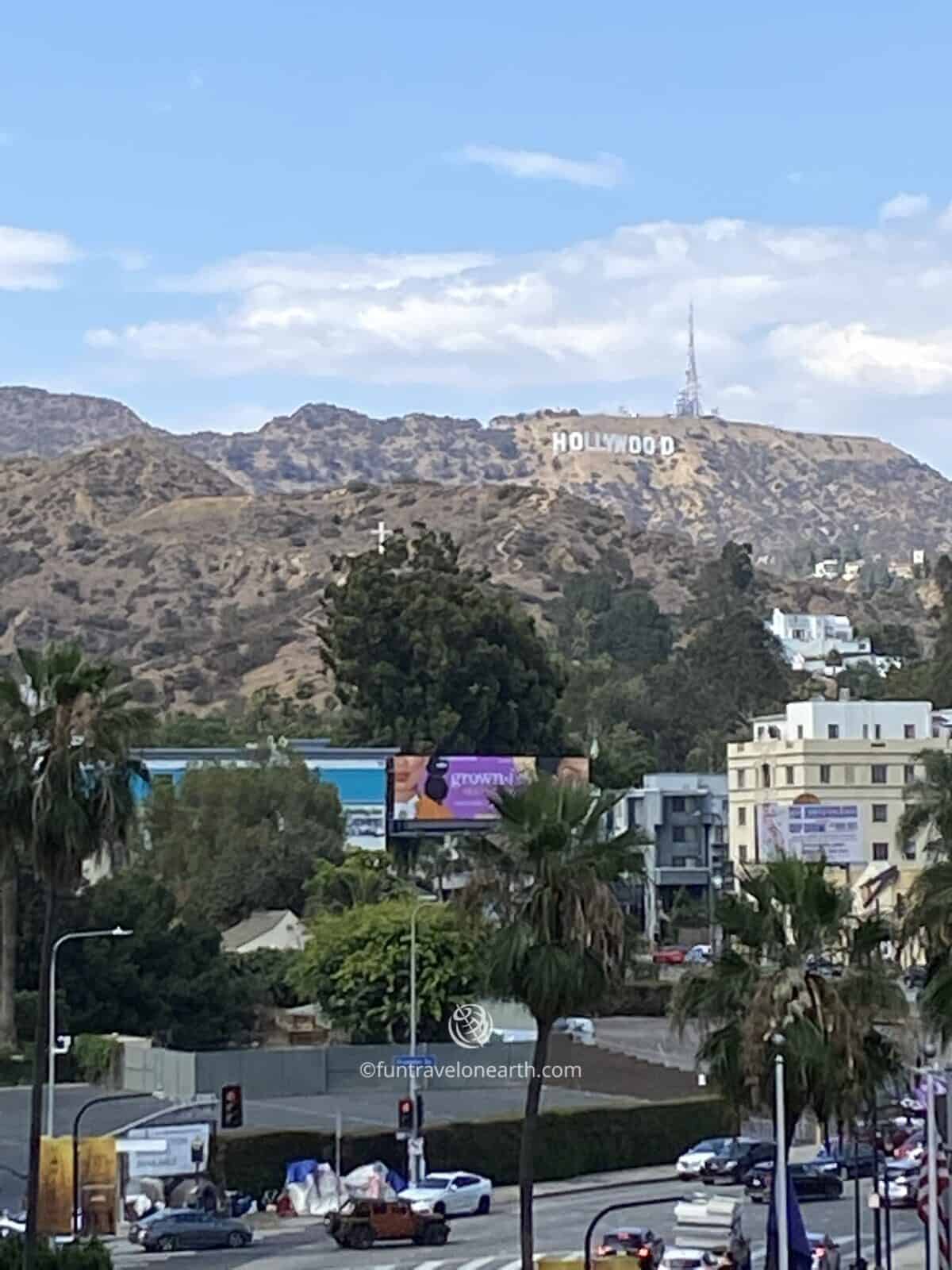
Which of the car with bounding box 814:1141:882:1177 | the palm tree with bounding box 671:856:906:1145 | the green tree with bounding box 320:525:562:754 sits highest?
the green tree with bounding box 320:525:562:754

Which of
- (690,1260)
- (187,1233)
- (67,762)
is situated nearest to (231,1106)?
(187,1233)

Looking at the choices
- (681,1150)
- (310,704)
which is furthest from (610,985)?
(310,704)

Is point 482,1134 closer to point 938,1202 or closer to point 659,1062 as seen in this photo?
point 659,1062

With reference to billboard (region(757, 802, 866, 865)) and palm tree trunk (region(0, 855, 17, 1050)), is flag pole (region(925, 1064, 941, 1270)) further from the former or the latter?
billboard (region(757, 802, 866, 865))

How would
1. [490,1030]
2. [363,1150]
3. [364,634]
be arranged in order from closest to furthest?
[363,1150], [490,1030], [364,634]

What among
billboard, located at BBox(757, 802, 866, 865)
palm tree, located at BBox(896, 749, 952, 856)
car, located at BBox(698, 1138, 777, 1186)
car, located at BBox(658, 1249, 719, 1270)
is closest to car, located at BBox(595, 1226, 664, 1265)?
car, located at BBox(658, 1249, 719, 1270)

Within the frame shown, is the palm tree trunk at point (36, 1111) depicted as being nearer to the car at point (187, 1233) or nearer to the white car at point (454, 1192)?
the car at point (187, 1233)
